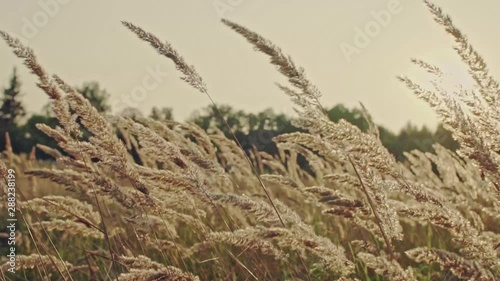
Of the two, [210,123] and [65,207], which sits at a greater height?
[210,123]

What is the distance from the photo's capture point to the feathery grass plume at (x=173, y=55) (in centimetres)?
261

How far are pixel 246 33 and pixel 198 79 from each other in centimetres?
51

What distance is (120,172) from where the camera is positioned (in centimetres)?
279

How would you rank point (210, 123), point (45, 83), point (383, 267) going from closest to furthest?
point (383, 267), point (45, 83), point (210, 123)

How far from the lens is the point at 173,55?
8.82ft

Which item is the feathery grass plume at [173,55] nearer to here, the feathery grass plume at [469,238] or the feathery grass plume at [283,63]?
the feathery grass plume at [283,63]

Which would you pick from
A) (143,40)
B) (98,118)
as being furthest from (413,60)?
(98,118)

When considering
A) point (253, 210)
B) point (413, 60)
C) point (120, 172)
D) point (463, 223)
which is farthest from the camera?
point (120, 172)

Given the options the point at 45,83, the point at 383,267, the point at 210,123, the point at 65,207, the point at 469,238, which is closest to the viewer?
the point at 383,267

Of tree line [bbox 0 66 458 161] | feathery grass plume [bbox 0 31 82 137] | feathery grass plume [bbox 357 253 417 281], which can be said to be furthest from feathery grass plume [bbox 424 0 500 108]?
tree line [bbox 0 66 458 161]

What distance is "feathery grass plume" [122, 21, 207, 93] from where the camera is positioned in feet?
8.56

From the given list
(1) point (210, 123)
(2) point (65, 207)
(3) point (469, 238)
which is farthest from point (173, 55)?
(1) point (210, 123)

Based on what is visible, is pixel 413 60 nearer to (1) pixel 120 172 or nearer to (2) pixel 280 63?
(2) pixel 280 63

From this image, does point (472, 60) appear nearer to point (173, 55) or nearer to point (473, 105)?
point (473, 105)
